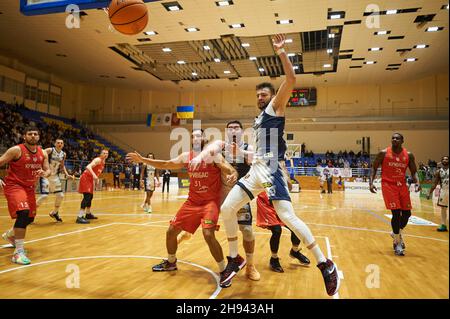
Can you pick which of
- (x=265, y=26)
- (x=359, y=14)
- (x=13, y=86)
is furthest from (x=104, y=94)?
(x=359, y=14)

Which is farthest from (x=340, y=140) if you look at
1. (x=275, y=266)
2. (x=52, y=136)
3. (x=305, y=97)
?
(x=275, y=266)

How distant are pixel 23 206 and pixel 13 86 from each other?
23.2 m

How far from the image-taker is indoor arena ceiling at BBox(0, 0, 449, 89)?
14.3 m

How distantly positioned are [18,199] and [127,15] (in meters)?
2.92

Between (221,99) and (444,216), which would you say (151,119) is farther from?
(444,216)

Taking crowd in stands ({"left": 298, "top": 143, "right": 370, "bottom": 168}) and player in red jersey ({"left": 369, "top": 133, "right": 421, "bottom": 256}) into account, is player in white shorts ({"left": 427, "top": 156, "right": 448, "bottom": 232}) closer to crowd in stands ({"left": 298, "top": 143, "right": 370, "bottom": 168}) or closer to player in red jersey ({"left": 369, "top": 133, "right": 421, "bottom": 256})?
player in red jersey ({"left": 369, "top": 133, "right": 421, "bottom": 256})

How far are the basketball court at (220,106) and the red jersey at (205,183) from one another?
0.88 meters

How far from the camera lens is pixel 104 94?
3005 centimetres

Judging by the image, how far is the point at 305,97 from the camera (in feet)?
86.5

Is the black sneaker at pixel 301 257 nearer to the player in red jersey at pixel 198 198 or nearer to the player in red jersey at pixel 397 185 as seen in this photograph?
the player in red jersey at pixel 198 198

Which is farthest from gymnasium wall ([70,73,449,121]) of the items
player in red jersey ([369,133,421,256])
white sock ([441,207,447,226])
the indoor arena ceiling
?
player in red jersey ([369,133,421,256])

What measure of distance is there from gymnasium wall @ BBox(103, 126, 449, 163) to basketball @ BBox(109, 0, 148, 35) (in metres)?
23.3

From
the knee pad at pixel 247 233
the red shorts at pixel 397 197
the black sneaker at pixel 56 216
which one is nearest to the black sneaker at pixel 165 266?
the knee pad at pixel 247 233
